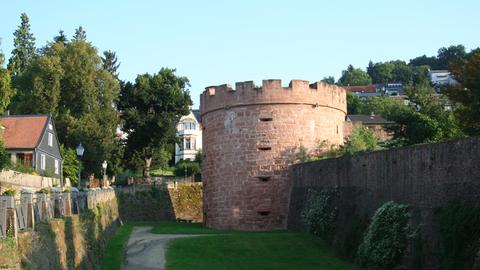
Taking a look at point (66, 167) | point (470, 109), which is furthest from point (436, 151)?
point (66, 167)

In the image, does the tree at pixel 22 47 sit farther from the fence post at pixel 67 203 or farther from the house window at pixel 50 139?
the fence post at pixel 67 203

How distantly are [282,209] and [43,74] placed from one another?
28.6 m

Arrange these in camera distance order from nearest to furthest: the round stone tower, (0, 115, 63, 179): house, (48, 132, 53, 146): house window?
the round stone tower
(0, 115, 63, 179): house
(48, 132, 53, 146): house window

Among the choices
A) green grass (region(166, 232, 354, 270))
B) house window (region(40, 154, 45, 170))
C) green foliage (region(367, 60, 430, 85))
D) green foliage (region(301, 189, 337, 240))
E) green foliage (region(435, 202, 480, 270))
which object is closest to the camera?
green foliage (region(435, 202, 480, 270))

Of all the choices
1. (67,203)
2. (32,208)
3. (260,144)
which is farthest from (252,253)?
(32,208)

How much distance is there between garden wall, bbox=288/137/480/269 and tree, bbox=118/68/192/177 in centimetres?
3194

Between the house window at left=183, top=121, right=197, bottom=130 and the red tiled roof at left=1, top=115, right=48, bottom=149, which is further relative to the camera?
the house window at left=183, top=121, right=197, bottom=130

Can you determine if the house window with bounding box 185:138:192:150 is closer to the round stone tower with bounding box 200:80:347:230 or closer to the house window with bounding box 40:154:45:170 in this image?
the house window with bounding box 40:154:45:170

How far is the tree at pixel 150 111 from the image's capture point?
191 feet

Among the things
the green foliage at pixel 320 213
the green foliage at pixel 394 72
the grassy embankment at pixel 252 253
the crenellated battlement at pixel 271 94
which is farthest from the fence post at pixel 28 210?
the green foliage at pixel 394 72

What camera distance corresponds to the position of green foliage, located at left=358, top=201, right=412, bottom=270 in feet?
61.5

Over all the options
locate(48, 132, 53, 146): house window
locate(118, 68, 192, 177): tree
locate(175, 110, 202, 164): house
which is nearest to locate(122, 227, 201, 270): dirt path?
Answer: locate(48, 132, 53, 146): house window

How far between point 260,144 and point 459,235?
18.2 m

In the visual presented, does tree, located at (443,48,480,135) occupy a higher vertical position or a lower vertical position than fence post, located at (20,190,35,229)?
higher
